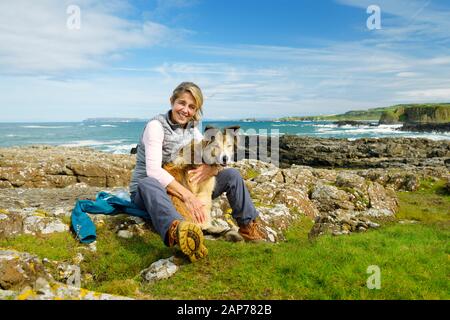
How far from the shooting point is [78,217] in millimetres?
9875

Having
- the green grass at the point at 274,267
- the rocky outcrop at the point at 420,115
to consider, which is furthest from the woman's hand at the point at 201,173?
the rocky outcrop at the point at 420,115

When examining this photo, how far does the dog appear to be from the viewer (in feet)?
25.4

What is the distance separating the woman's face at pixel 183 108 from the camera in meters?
8.54

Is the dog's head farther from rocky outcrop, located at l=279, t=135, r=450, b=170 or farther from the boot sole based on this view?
rocky outcrop, located at l=279, t=135, r=450, b=170

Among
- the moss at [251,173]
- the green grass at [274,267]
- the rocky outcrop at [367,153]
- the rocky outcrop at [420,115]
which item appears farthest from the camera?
the rocky outcrop at [420,115]

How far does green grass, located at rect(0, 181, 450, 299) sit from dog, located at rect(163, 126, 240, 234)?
1.28 m

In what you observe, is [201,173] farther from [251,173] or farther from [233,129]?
[251,173]

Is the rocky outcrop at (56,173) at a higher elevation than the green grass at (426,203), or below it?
higher

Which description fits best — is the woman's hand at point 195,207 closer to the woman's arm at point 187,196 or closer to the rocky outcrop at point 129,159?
the woman's arm at point 187,196

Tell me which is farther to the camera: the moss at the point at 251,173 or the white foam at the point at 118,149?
the white foam at the point at 118,149

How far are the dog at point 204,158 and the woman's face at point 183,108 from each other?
2.55 feet
